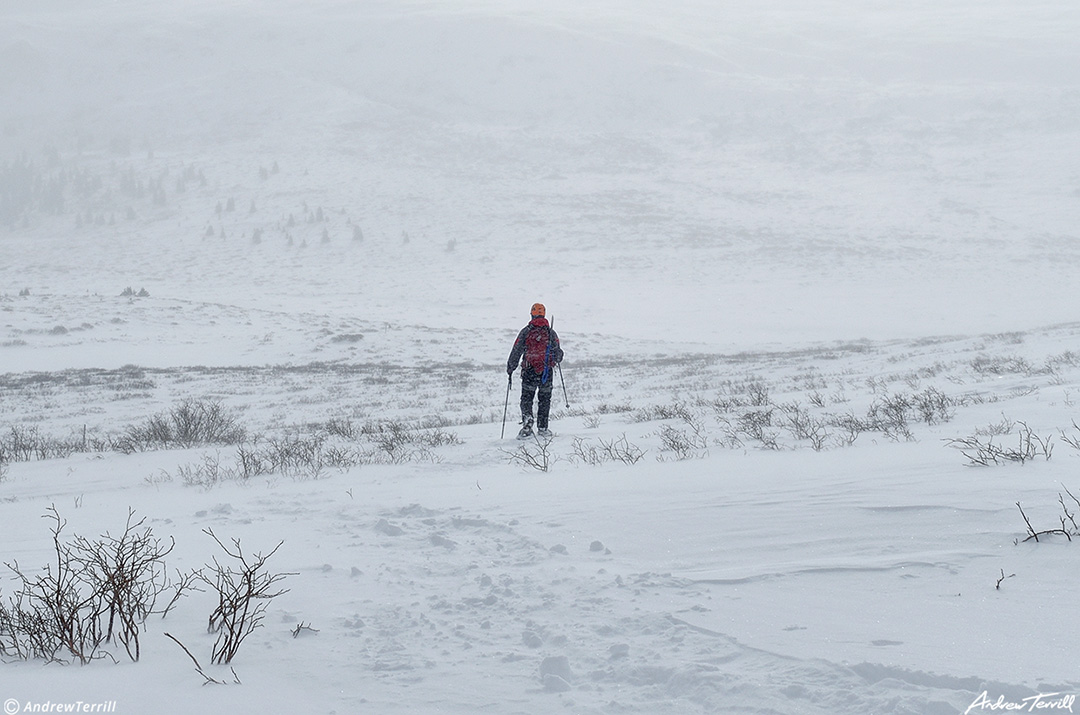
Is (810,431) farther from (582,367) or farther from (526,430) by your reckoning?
(582,367)

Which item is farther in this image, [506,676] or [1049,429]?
[1049,429]

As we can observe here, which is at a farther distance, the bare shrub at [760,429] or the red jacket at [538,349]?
the red jacket at [538,349]

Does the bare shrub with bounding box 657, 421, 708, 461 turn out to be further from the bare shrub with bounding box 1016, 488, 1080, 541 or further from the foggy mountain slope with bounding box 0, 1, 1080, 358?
the foggy mountain slope with bounding box 0, 1, 1080, 358

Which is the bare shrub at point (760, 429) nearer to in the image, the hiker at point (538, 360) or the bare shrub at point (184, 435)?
the hiker at point (538, 360)

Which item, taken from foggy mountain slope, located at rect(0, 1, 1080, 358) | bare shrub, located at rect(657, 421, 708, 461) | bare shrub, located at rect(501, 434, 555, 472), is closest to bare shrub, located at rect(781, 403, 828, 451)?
bare shrub, located at rect(657, 421, 708, 461)

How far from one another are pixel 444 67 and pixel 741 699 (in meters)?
145

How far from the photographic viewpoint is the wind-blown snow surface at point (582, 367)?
2870 millimetres

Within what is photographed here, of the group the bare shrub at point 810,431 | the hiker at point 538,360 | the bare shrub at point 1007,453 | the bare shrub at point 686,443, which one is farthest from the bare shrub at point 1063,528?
the hiker at point 538,360

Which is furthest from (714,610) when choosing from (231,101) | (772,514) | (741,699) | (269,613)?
(231,101)

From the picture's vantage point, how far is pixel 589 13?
176500 mm

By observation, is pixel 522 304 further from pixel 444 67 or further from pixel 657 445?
pixel 444 67

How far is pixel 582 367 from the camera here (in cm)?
2422

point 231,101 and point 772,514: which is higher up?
point 231,101

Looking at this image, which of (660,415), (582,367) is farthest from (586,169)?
(660,415)
